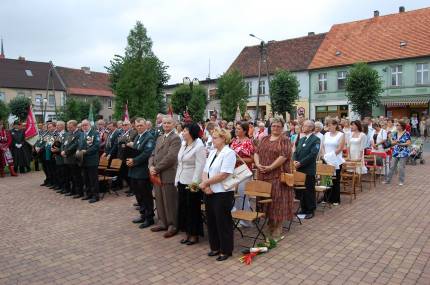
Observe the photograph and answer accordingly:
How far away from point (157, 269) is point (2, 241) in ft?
9.52

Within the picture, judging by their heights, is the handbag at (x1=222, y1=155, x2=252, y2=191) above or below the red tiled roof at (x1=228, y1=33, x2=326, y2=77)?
below

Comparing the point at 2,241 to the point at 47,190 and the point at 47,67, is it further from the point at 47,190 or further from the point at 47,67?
the point at 47,67

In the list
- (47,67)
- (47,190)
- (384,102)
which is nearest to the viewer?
(47,190)

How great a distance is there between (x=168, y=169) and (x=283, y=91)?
26463 mm

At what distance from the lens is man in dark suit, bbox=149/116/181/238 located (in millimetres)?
6195

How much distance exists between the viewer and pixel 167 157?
6160mm

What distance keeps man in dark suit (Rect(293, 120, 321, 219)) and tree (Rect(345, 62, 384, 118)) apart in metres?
23.2

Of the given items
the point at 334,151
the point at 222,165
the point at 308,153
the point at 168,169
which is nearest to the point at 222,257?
the point at 222,165

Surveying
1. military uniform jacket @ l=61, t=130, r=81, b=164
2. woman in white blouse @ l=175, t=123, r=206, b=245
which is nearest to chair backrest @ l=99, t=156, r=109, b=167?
military uniform jacket @ l=61, t=130, r=81, b=164

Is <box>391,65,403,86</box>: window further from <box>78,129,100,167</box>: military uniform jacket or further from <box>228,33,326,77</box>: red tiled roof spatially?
<box>78,129,100,167</box>: military uniform jacket

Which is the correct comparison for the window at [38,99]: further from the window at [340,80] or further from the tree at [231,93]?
the window at [340,80]

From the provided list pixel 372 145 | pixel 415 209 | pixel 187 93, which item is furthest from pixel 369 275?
pixel 187 93

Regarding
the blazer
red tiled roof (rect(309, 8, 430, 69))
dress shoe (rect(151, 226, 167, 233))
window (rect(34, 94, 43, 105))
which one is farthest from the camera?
window (rect(34, 94, 43, 105))

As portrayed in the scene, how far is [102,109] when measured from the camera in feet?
197
